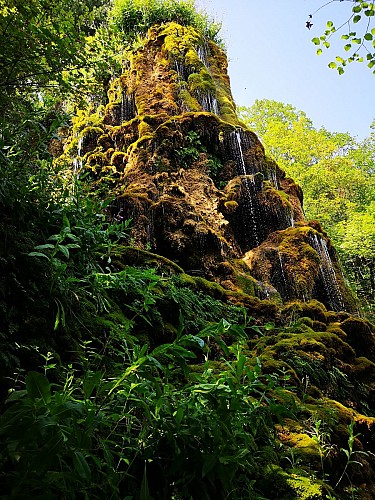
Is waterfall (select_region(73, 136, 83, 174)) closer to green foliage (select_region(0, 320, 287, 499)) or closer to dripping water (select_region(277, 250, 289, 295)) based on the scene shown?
dripping water (select_region(277, 250, 289, 295))

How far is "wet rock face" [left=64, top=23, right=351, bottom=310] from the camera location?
8.71 m

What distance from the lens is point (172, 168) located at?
1079 cm

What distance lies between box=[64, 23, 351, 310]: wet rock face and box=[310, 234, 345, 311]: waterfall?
3 cm

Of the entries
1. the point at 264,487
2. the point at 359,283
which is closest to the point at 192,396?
the point at 264,487

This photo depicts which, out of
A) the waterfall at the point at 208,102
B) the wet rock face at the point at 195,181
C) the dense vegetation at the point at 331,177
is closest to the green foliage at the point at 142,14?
the wet rock face at the point at 195,181

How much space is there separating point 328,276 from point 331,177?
14.9 meters

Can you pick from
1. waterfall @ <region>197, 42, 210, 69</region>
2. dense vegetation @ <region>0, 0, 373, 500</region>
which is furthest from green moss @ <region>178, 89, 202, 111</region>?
dense vegetation @ <region>0, 0, 373, 500</region>

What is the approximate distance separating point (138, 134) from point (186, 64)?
14.7ft

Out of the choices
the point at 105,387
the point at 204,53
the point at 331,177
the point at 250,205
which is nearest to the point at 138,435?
the point at 105,387

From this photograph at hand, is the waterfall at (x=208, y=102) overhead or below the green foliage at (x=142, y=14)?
below

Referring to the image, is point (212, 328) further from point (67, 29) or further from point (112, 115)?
point (112, 115)

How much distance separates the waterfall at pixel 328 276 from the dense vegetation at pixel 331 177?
731 cm

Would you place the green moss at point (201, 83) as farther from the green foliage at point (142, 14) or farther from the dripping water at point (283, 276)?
the dripping water at point (283, 276)

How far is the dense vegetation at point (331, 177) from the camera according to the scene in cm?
1928
